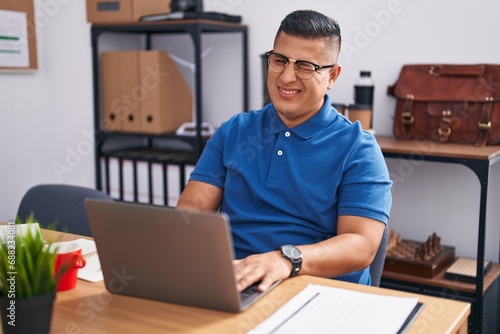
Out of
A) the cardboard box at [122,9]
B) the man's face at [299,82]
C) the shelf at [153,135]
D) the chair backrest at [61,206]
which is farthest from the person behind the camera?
the cardboard box at [122,9]

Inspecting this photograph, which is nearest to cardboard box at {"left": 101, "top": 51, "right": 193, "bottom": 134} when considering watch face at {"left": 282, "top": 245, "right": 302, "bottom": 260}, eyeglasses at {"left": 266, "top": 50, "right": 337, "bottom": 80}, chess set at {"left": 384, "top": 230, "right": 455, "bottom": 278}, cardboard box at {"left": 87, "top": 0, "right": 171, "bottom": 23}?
cardboard box at {"left": 87, "top": 0, "right": 171, "bottom": 23}

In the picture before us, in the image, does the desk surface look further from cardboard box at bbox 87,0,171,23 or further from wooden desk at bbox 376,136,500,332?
cardboard box at bbox 87,0,171,23

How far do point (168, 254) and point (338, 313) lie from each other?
1.05 feet

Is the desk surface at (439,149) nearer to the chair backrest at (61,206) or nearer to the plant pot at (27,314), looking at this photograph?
the chair backrest at (61,206)

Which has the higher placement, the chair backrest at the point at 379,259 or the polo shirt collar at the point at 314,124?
the polo shirt collar at the point at 314,124

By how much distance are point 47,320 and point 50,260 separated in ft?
0.32

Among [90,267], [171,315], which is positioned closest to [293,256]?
[171,315]

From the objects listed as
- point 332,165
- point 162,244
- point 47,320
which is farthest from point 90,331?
point 332,165

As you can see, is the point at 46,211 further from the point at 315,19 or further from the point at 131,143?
the point at 131,143

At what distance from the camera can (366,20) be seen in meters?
2.83

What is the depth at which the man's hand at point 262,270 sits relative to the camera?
3.98 feet

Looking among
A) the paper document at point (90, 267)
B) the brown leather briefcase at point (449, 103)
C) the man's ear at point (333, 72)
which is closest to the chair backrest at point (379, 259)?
the man's ear at point (333, 72)

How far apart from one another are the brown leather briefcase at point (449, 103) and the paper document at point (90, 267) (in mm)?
1588

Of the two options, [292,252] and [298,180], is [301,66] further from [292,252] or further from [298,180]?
[292,252]
